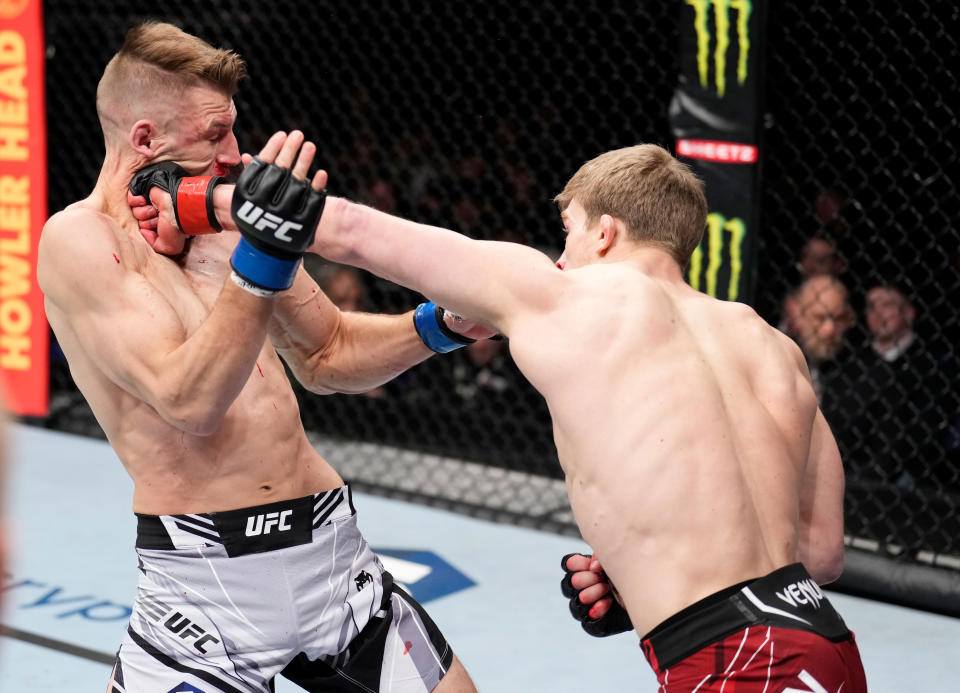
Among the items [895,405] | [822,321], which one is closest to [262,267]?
[895,405]

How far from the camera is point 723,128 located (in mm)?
3357

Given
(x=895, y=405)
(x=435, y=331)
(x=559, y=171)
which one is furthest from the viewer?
(x=559, y=171)

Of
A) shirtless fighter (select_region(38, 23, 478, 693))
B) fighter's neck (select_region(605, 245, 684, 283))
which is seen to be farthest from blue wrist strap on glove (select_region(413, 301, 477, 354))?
fighter's neck (select_region(605, 245, 684, 283))

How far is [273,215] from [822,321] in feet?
9.19

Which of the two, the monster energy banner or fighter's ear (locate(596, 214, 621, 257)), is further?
the monster energy banner

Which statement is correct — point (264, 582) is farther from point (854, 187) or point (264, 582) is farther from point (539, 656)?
point (854, 187)

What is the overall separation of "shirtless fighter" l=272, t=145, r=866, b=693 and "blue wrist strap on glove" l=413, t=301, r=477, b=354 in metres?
0.42

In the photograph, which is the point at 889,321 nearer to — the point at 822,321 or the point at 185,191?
the point at 822,321

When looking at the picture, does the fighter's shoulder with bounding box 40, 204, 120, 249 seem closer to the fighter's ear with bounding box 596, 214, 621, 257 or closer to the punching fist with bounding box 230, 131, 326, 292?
the punching fist with bounding box 230, 131, 326, 292

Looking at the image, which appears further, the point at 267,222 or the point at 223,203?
the point at 223,203

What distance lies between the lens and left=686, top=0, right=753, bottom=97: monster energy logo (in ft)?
10.8

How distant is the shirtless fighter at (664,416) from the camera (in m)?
1.43

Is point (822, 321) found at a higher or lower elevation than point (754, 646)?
lower

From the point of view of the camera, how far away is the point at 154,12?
511 cm
